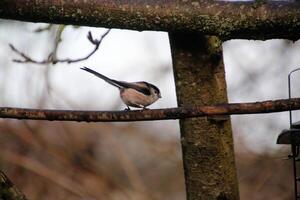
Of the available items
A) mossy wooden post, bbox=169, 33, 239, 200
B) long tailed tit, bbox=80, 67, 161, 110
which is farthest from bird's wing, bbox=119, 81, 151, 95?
mossy wooden post, bbox=169, 33, 239, 200

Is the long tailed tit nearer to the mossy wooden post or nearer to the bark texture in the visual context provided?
the mossy wooden post

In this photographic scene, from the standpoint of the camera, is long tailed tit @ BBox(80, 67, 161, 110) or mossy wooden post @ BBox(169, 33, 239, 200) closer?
mossy wooden post @ BBox(169, 33, 239, 200)

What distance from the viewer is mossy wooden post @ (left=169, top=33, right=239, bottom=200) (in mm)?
1782

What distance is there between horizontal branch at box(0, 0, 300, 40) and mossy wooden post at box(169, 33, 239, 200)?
0.38 m

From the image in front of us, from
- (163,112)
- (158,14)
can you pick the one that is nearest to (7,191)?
(163,112)

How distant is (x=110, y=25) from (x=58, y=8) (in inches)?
4.8

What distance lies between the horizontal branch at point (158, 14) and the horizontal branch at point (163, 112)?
0.20m

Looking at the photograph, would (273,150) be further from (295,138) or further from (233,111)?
(233,111)

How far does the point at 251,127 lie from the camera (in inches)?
185

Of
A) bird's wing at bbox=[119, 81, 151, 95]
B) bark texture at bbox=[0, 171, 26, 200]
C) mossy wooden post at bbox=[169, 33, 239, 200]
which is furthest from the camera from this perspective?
bird's wing at bbox=[119, 81, 151, 95]

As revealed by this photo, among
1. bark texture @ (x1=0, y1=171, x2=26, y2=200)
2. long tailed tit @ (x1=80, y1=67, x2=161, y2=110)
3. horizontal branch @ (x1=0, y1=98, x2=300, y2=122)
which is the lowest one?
bark texture @ (x1=0, y1=171, x2=26, y2=200)

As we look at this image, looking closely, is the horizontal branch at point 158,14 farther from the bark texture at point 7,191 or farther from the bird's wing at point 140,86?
the bird's wing at point 140,86

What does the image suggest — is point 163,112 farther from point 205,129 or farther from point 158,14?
point 205,129

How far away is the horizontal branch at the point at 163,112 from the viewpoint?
4.09 ft
